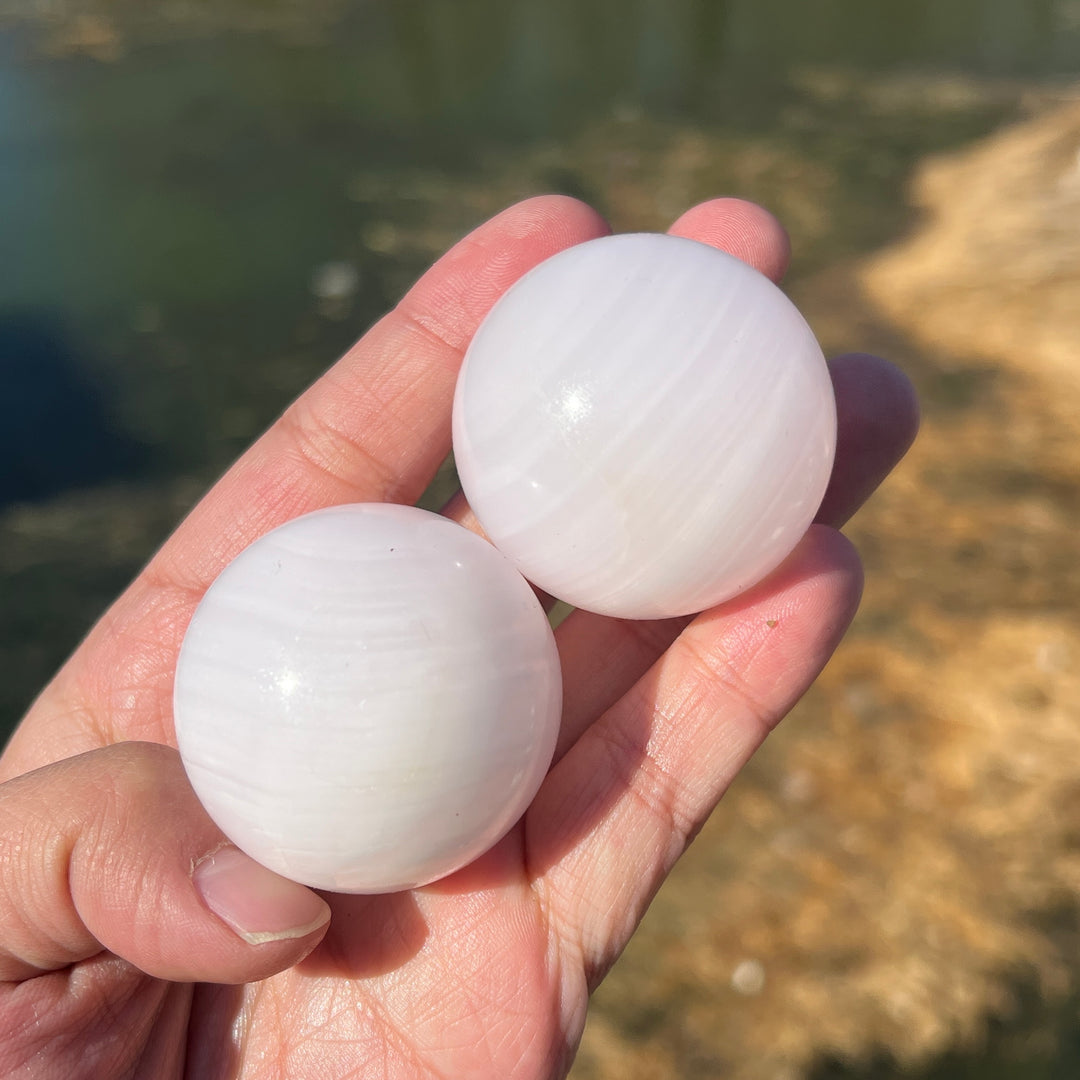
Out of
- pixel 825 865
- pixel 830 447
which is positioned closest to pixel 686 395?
pixel 830 447

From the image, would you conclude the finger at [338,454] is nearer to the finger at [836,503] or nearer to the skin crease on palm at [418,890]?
the skin crease on palm at [418,890]

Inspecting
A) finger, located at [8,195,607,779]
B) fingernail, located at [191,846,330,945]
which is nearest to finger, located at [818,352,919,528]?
finger, located at [8,195,607,779]


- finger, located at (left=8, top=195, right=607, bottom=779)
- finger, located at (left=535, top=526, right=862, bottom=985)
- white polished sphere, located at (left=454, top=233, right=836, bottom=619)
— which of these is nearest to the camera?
white polished sphere, located at (left=454, top=233, right=836, bottom=619)

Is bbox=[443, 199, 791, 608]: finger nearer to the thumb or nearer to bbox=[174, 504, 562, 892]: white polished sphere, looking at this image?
bbox=[174, 504, 562, 892]: white polished sphere

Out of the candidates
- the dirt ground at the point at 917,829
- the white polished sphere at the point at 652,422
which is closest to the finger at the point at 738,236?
the white polished sphere at the point at 652,422

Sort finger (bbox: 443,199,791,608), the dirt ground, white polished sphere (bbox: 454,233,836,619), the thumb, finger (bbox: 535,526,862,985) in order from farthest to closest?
1. the dirt ground
2. finger (bbox: 443,199,791,608)
3. finger (bbox: 535,526,862,985)
4. white polished sphere (bbox: 454,233,836,619)
5. the thumb

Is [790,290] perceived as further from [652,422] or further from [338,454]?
[652,422]

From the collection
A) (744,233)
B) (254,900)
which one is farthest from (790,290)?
(254,900)
